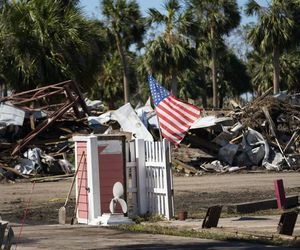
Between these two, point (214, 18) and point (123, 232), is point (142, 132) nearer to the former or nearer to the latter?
point (123, 232)

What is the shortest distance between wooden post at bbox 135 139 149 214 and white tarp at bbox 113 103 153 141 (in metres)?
14.0

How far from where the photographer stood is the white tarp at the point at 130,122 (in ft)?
96.9

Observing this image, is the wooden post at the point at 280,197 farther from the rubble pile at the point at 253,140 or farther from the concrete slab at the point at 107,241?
the rubble pile at the point at 253,140

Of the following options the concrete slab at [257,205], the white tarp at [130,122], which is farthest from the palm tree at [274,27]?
the concrete slab at [257,205]

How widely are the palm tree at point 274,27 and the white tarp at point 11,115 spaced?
81.9ft

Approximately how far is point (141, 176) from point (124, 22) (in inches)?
1572

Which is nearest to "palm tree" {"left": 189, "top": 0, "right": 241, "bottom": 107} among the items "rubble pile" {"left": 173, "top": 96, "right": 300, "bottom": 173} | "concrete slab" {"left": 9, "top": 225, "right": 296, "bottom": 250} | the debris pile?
"rubble pile" {"left": 173, "top": 96, "right": 300, "bottom": 173}

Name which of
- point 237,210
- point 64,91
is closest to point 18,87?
point 64,91

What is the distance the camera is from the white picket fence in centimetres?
1466

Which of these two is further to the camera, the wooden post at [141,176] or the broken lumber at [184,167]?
the broken lumber at [184,167]

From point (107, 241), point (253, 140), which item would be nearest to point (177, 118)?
point (107, 241)

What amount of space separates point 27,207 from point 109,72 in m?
40.7

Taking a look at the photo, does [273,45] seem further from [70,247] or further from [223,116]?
[70,247]

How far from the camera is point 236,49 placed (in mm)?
82688
